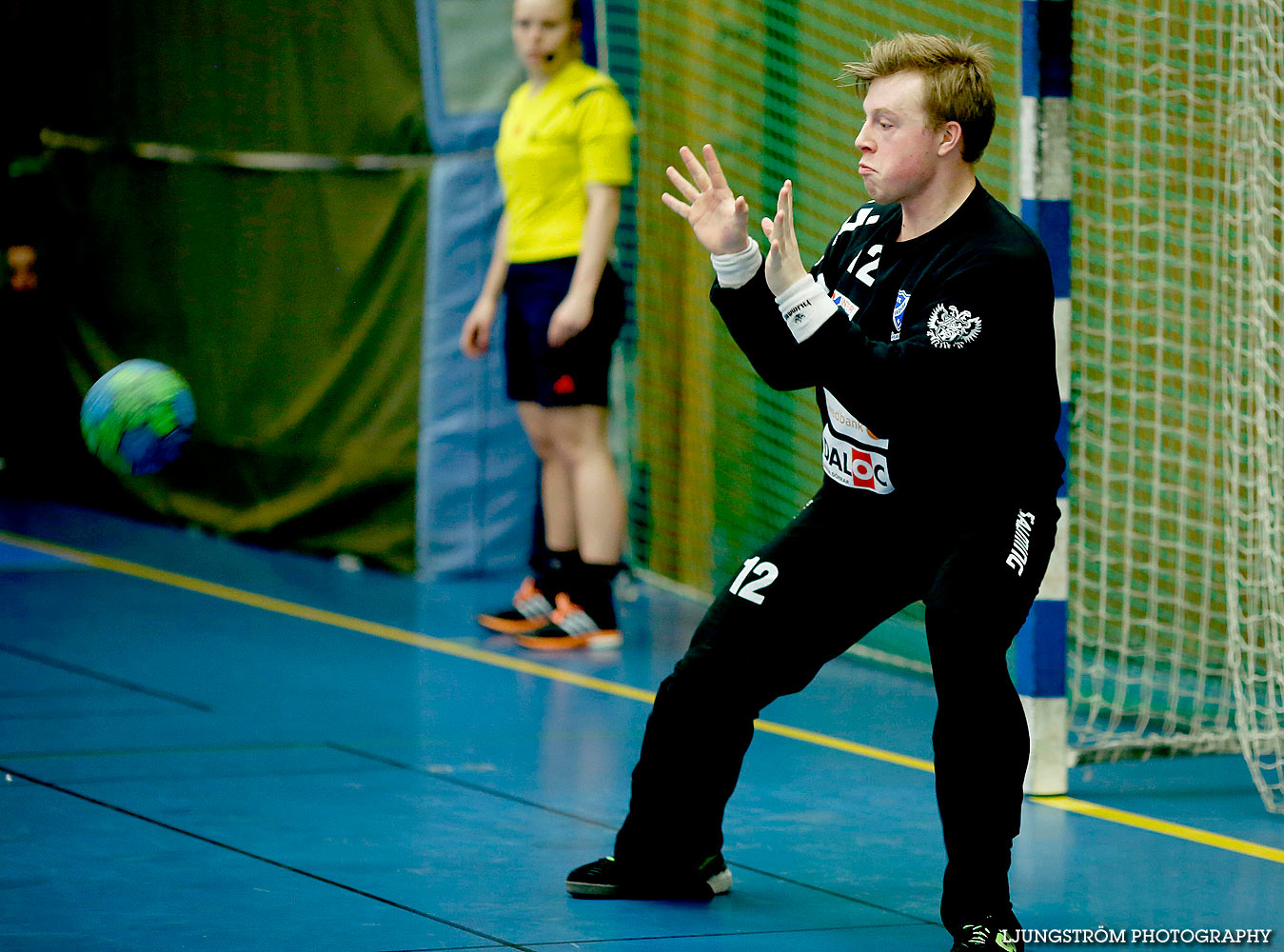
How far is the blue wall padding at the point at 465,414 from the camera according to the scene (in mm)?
8398

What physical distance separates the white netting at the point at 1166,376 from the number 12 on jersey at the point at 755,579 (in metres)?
2.18

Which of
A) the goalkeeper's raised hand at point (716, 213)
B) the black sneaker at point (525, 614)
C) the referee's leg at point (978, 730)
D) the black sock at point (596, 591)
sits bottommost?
the black sneaker at point (525, 614)

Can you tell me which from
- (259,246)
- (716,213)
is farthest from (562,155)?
(716,213)

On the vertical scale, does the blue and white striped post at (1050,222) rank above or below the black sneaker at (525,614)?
above

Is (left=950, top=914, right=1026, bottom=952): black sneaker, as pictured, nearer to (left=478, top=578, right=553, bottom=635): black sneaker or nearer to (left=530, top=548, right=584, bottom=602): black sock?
(left=530, top=548, right=584, bottom=602): black sock

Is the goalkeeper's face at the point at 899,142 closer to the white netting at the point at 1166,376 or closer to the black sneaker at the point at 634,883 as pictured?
the black sneaker at the point at 634,883

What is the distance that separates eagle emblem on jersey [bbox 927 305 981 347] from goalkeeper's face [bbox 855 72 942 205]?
317 mm

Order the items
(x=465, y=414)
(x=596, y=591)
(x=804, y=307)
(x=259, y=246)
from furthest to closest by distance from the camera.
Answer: (x=259, y=246)
(x=465, y=414)
(x=596, y=591)
(x=804, y=307)

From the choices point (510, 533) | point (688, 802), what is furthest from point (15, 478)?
point (688, 802)

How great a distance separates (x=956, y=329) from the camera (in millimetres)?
3514

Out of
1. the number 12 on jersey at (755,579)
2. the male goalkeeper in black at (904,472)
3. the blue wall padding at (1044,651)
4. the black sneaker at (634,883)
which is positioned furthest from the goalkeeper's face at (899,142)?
the blue wall padding at (1044,651)

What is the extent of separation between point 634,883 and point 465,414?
15.1 feet

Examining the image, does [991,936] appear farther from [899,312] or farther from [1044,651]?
[1044,651]

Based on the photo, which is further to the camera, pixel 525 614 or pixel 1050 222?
pixel 525 614
